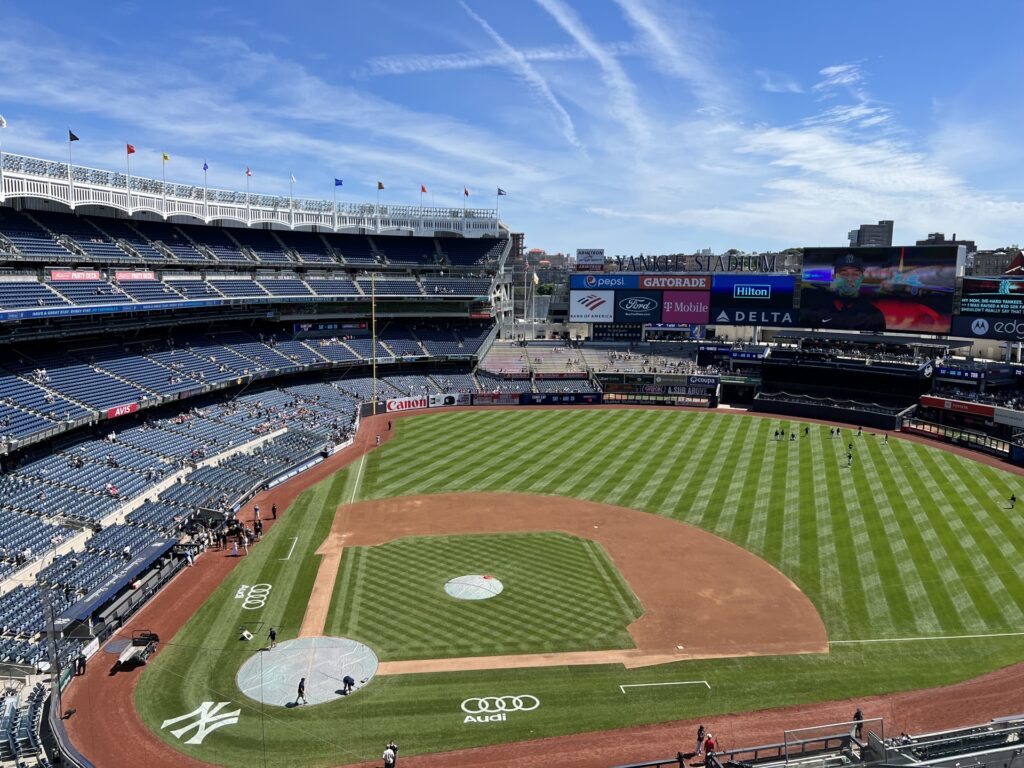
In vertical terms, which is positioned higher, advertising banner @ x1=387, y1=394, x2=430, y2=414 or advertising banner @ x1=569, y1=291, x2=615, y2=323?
advertising banner @ x1=569, y1=291, x2=615, y2=323

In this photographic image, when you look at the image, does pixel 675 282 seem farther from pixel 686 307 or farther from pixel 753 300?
pixel 753 300

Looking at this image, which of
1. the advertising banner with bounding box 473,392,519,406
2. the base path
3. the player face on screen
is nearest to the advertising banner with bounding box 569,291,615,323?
the advertising banner with bounding box 473,392,519,406

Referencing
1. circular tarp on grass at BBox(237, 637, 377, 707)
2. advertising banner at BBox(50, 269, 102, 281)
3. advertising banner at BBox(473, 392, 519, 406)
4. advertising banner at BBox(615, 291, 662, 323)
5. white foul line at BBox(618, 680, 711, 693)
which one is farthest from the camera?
advertising banner at BBox(615, 291, 662, 323)

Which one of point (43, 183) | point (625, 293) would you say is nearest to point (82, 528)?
point (43, 183)

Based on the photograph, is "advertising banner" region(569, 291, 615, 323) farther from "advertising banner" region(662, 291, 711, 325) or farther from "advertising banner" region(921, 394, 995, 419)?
"advertising banner" region(921, 394, 995, 419)

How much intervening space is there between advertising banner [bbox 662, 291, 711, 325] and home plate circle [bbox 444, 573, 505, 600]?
58.0m

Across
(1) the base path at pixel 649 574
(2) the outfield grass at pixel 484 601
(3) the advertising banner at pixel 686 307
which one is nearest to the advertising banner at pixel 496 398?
(3) the advertising banner at pixel 686 307

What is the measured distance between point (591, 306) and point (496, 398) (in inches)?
802

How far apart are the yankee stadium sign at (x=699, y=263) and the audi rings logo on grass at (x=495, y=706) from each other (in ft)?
223

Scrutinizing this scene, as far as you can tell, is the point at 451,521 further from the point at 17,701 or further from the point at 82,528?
the point at 17,701

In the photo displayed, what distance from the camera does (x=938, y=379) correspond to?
64.2 metres

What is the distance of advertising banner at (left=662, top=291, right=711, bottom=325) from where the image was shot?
3162 inches

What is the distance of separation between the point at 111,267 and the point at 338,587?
133 ft

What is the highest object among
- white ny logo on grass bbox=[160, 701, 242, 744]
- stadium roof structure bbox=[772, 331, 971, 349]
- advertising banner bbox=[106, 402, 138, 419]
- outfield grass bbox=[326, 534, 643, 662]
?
stadium roof structure bbox=[772, 331, 971, 349]
